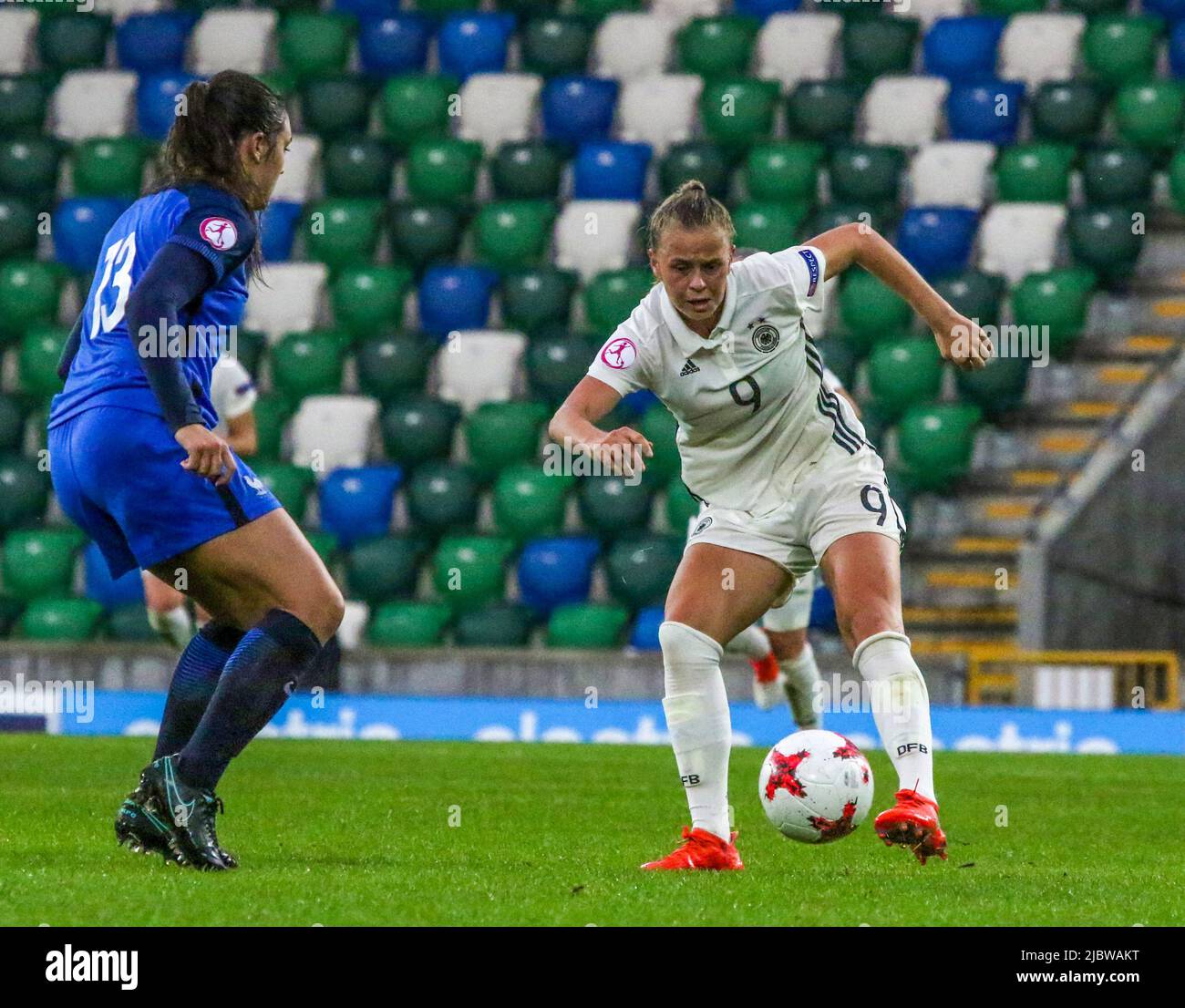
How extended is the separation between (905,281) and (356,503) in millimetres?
10178

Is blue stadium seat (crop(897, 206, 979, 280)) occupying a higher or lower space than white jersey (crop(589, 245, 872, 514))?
higher

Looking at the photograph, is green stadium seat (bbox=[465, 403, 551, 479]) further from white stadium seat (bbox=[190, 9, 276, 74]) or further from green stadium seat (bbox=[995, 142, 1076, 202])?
white stadium seat (bbox=[190, 9, 276, 74])

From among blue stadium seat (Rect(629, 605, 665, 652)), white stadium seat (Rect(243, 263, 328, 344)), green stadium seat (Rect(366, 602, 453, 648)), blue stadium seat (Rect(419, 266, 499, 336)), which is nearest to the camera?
blue stadium seat (Rect(629, 605, 665, 652))

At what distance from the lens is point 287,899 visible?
442cm

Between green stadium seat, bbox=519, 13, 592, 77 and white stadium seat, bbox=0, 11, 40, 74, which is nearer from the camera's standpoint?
green stadium seat, bbox=519, 13, 592, 77

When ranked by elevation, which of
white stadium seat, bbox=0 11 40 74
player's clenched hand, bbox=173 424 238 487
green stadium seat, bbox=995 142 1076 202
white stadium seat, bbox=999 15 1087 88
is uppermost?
white stadium seat, bbox=0 11 40 74

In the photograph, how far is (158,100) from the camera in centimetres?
1798

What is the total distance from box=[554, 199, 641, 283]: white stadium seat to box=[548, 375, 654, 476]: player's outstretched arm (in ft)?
36.8

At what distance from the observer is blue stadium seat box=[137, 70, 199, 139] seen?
17.9 m

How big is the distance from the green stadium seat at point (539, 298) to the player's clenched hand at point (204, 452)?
11.5m

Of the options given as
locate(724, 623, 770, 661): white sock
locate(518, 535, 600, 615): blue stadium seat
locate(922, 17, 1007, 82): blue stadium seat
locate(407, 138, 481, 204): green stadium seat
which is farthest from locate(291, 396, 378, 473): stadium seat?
locate(724, 623, 770, 661): white sock

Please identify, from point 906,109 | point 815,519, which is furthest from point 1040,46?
point 815,519

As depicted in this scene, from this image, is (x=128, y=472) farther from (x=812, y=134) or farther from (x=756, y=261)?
(x=812, y=134)

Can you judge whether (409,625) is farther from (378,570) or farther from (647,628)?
(647,628)
